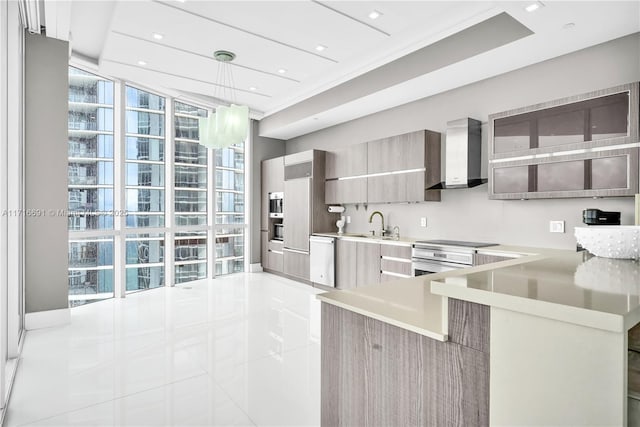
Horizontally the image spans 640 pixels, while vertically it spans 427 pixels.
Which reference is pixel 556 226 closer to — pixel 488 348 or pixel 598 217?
pixel 598 217

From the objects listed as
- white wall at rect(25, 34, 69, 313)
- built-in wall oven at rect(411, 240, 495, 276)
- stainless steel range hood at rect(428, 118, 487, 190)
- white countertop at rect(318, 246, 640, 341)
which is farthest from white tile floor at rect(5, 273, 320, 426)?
stainless steel range hood at rect(428, 118, 487, 190)

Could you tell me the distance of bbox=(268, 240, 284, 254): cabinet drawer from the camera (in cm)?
658

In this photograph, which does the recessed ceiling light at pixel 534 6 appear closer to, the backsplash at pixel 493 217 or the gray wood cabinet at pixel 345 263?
the backsplash at pixel 493 217

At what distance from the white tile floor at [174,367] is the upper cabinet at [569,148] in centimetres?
252

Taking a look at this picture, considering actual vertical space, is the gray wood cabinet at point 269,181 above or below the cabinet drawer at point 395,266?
above

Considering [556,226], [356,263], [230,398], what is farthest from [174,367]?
[556,226]

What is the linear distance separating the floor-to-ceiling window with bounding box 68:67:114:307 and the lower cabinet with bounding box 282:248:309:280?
103 inches

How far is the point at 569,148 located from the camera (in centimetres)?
325

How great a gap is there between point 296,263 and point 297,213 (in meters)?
0.84

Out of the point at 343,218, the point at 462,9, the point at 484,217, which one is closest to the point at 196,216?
the point at 343,218

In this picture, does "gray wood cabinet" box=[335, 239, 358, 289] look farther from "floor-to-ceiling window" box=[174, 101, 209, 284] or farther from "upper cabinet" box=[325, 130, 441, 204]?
"floor-to-ceiling window" box=[174, 101, 209, 284]

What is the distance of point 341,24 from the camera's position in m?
3.47

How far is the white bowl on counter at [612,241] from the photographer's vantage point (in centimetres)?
142

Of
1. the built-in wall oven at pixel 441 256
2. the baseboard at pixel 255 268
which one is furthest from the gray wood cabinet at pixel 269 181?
the built-in wall oven at pixel 441 256
